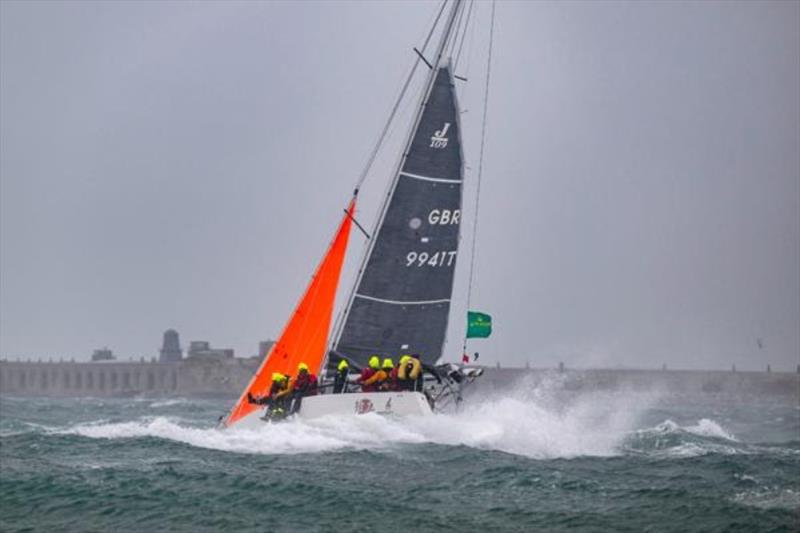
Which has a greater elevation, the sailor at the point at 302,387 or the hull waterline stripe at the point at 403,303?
the hull waterline stripe at the point at 403,303

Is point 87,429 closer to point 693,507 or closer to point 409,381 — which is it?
point 409,381

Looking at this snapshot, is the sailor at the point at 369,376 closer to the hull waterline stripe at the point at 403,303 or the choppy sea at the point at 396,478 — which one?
the choppy sea at the point at 396,478

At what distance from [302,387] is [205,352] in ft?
356

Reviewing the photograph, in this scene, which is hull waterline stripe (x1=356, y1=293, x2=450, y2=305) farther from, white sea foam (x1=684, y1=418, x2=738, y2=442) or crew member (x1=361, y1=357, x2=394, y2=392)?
white sea foam (x1=684, y1=418, x2=738, y2=442)

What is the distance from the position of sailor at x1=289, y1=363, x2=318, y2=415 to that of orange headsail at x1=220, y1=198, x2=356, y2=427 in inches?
85.3

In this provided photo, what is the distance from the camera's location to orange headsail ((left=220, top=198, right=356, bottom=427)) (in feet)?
96.9

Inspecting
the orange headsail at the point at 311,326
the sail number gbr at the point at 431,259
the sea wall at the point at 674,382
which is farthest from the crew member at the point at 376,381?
the sea wall at the point at 674,382

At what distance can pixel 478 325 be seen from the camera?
1227 inches

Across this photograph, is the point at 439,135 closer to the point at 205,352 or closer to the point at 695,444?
the point at 695,444

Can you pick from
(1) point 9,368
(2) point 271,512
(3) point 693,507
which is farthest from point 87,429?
(1) point 9,368

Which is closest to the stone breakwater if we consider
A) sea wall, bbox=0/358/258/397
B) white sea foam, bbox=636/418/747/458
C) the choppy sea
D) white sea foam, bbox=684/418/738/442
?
sea wall, bbox=0/358/258/397

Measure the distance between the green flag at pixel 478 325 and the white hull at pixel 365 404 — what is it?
188 inches

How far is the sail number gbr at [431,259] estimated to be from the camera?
29562 mm

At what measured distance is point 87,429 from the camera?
30.0 m
